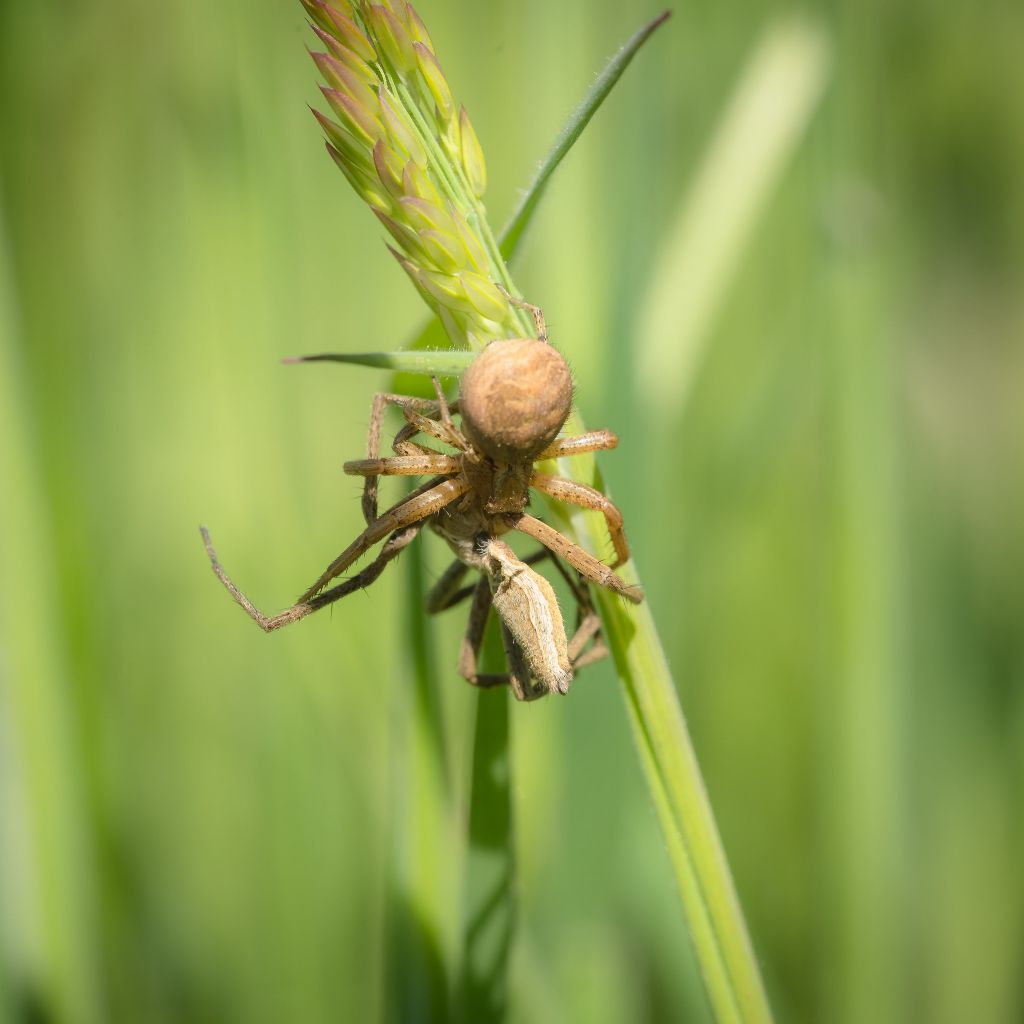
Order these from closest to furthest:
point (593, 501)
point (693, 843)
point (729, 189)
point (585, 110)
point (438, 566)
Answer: point (585, 110) → point (693, 843) → point (593, 501) → point (729, 189) → point (438, 566)

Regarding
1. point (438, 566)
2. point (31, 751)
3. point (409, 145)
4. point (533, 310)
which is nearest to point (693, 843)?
point (533, 310)

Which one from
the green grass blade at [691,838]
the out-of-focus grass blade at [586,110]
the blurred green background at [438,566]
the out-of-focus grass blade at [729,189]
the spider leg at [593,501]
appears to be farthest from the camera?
the out-of-focus grass blade at [729,189]

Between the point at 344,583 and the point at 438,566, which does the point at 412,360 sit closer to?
the point at 344,583

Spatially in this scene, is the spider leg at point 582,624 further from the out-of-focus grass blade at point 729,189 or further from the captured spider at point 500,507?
the out-of-focus grass blade at point 729,189

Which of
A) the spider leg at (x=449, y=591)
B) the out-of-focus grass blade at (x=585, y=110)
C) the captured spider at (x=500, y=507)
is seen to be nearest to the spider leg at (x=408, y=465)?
the captured spider at (x=500, y=507)

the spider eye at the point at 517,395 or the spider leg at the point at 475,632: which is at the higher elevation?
the spider eye at the point at 517,395

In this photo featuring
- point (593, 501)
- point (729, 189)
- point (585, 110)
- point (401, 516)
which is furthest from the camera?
point (729, 189)
